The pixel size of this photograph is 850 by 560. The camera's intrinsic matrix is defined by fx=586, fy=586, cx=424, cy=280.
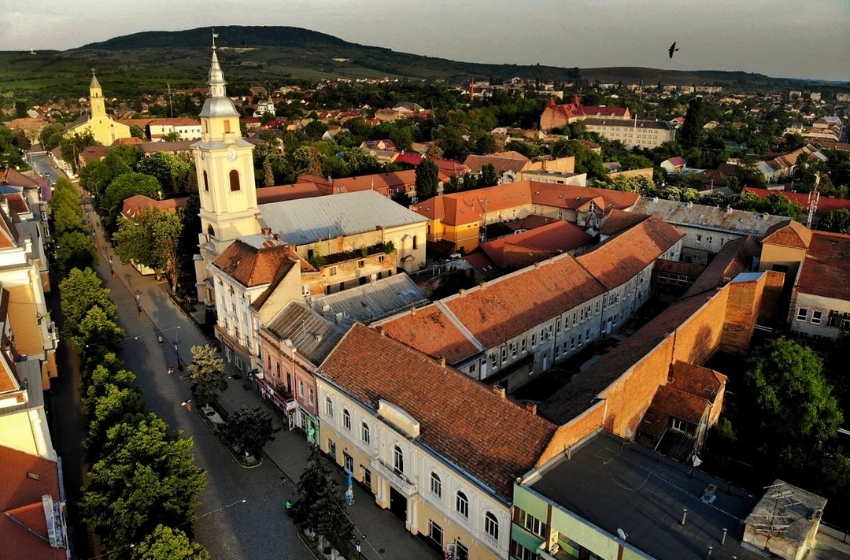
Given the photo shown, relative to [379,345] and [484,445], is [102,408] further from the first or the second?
[484,445]

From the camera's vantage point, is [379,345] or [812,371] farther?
[812,371]

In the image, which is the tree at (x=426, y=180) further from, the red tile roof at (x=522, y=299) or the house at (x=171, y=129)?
the house at (x=171, y=129)

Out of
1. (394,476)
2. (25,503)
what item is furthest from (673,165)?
(25,503)

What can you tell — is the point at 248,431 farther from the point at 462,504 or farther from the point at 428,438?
the point at 462,504

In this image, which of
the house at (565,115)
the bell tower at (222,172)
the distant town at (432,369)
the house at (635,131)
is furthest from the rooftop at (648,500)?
the house at (565,115)

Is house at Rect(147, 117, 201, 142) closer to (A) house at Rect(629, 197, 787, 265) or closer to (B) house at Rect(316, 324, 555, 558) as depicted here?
(A) house at Rect(629, 197, 787, 265)

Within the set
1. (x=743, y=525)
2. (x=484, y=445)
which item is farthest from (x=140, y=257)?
(x=743, y=525)
